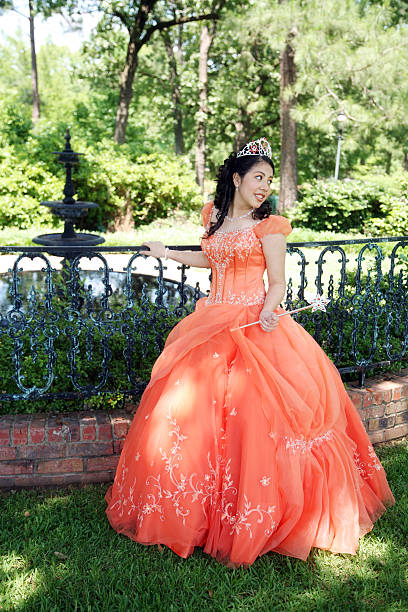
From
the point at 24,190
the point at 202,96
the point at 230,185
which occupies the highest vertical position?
the point at 202,96

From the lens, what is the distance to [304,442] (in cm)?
295

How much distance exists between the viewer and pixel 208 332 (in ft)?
10.0

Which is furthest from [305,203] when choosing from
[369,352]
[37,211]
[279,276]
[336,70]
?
[279,276]

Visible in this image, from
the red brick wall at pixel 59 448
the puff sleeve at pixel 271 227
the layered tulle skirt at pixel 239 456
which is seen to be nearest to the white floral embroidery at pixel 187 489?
the layered tulle skirt at pixel 239 456

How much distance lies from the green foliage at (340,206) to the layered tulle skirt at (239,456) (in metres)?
12.9

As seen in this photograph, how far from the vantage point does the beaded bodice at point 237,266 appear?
3131 millimetres

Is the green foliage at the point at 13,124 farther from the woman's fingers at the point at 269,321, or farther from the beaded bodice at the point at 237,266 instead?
the woman's fingers at the point at 269,321

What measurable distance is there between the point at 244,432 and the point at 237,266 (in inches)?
35.6

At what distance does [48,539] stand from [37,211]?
11512mm

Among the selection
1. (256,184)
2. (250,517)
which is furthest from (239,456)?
(256,184)

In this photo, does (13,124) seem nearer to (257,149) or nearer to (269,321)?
(257,149)

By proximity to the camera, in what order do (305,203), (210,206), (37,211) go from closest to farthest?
1. (210,206)
2. (37,211)
3. (305,203)

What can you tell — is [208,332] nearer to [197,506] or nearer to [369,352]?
[197,506]

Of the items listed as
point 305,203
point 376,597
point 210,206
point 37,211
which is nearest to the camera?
point 376,597
